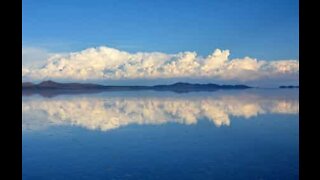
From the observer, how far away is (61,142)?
12742 millimetres

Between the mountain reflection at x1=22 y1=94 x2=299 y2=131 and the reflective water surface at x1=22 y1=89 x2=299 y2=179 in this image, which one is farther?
the mountain reflection at x1=22 y1=94 x2=299 y2=131

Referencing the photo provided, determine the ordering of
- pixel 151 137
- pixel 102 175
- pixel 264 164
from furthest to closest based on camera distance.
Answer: pixel 151 137
pixel 264 164
pixel 102 175

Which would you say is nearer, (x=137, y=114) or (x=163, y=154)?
(x=163, y=154)

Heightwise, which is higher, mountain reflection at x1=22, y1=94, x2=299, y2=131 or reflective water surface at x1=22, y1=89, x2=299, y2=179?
mountain reflection at x1=22, y1=94, x2=299, y2=131

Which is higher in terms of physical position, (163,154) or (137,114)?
(137,114)

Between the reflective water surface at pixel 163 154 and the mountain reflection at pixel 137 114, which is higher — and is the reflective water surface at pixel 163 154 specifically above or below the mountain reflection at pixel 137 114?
below

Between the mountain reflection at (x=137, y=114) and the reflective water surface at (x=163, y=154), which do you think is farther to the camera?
the mountain reflection at (x=137, y=114)

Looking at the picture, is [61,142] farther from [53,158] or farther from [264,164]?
[264,164]
